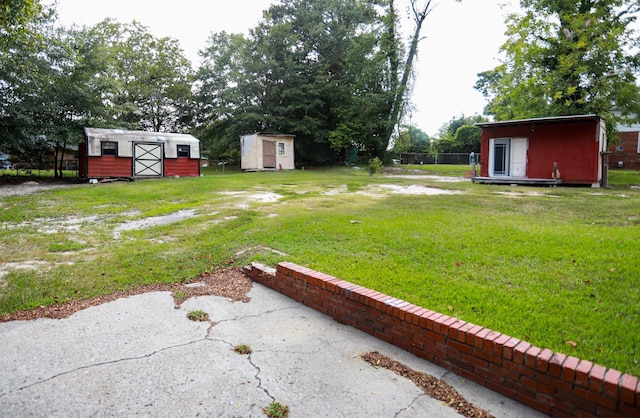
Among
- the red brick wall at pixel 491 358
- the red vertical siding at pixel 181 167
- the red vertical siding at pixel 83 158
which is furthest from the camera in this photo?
the red vertical siding at pixel 181 167

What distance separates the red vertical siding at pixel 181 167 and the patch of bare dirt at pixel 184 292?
54.6ft

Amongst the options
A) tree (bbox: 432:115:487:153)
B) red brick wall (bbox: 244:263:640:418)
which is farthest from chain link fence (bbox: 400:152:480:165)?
red brick wall (bbox: 244:263:640:418)

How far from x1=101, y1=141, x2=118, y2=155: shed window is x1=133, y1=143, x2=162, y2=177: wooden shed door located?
82cm

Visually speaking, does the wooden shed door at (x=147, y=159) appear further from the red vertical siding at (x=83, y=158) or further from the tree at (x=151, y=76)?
the tree at (x=151, y=76)

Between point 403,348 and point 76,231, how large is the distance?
630 centimetres

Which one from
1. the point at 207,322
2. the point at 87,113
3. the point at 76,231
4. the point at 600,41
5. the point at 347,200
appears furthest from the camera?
the point at 87,113

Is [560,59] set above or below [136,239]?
above

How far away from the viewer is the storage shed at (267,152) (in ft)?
78.2

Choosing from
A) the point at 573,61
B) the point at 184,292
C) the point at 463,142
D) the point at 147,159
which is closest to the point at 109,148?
the point at 147,159

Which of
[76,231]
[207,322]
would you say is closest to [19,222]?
[76,231]

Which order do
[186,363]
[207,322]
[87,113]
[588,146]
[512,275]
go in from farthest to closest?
[87,113] → [588,146] → [512,275] → [207,322] → [186,363]

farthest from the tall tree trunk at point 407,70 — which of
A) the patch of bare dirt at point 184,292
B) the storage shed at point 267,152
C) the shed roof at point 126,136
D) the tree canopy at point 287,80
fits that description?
the patch of bare dirt at point 184,292

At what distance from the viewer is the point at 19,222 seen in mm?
7715

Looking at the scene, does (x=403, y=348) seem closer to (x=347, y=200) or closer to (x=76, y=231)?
(x=76, y=231)
